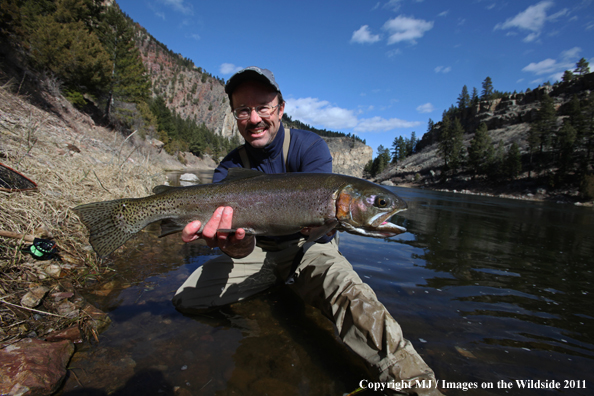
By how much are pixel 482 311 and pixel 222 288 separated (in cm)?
448

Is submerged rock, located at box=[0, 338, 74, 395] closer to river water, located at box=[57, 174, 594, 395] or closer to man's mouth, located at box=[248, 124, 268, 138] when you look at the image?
river water, located at box=[57, 174, 594, 395]

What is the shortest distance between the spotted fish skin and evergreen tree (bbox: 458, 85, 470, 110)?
150 meters

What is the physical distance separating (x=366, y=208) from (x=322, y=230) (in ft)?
1.78

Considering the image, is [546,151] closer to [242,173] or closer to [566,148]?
[566,148]

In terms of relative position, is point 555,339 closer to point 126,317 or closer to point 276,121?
point 276,121

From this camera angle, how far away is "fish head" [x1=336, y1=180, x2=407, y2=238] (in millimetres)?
2846

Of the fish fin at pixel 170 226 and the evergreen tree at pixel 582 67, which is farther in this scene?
the evergreen tree at pixel 582 67

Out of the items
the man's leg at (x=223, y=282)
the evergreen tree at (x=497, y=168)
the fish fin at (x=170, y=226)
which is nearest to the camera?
the fish fin at (x=170, y=226)

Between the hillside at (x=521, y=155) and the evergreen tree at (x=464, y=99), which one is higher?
the evergreen tree at (x=464, y=99)

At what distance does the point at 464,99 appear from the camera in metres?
128

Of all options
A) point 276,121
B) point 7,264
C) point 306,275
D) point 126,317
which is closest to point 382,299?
point 306,275

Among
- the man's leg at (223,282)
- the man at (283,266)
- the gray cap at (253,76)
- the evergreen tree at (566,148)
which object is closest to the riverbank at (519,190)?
the evergreen tree at (566,148)

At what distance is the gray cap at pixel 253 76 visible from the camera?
3640mm

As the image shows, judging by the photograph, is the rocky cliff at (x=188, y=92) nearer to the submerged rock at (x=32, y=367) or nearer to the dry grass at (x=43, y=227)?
the dry grass at (x=43, y=227)
